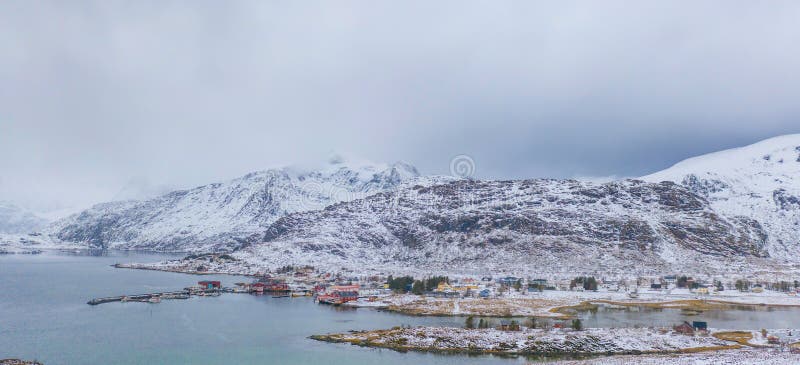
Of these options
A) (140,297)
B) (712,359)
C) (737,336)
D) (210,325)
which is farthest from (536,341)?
(140,297)

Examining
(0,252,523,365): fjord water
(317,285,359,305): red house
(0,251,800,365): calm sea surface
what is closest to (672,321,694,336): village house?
(0,251,800,365): calm sea surface

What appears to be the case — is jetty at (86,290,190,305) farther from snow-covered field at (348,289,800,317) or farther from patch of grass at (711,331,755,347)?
patch of grass at (711,331,755,347)

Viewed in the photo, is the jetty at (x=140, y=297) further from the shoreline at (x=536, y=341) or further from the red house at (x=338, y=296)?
the shoreline at (x=536, y=341)

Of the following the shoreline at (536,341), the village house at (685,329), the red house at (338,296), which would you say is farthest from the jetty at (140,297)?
the village house at (685,329)


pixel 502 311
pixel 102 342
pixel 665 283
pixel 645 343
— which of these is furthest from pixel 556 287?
pixel 102 342

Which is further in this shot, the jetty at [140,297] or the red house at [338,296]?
the red house at [338,296]

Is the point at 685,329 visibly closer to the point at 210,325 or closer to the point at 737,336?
the point at 737,336

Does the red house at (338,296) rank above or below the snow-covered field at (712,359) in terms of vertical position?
above
